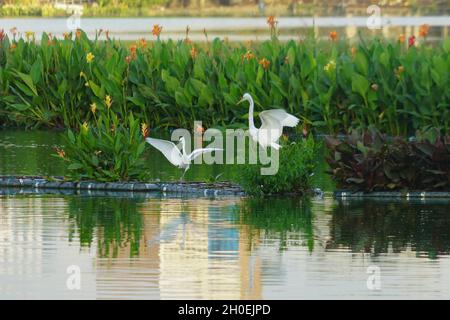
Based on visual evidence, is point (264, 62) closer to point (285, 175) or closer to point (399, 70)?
point (399, 70)

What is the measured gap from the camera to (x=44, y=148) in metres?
22.7

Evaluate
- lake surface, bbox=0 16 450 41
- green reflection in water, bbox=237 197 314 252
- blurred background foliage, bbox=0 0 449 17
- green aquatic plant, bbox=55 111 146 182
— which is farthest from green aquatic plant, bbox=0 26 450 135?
blurred background foliage, bbox=0 0 449 17

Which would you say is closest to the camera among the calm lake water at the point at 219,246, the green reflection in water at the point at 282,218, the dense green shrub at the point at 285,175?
the calm lake water at the point at 219,246

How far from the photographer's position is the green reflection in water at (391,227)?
14.1 m

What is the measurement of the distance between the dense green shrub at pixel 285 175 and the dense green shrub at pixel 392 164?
0.35m

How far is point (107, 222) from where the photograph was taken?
15570 millimetres

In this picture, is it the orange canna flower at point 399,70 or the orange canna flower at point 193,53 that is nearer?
the orange canna flower at point 399,70

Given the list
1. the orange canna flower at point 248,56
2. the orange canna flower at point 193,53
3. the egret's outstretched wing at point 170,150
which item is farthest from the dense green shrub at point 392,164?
the orange canna flower at point 193,53

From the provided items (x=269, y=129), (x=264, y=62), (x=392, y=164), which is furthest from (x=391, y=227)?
(x=264, y=62)

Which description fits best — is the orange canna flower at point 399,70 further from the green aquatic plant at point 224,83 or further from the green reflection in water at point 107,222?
the green reflection in water at point 107,222

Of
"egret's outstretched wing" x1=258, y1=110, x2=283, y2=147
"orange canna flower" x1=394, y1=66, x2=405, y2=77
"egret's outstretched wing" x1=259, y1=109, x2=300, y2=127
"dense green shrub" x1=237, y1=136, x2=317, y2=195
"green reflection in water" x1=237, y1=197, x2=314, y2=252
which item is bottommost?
"green reflection in water" x1=237, y1=197, x2=314, y2=252

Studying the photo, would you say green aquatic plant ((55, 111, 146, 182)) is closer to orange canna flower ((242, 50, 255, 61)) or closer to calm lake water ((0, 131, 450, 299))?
calm lake water ((0, 131, 450, 299))

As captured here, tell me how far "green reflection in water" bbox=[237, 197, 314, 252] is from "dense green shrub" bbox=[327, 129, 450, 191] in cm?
61

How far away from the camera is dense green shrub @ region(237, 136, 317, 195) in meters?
17.1
